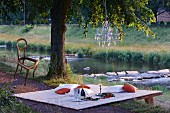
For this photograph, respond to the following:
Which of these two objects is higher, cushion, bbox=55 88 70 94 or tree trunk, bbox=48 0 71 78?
tree trunk, bbox=48 0 71 78

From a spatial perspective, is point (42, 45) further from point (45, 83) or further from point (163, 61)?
point (45, 83)

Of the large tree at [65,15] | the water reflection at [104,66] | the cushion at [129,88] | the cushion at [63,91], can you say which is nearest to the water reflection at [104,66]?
the water reflection at [104,66]

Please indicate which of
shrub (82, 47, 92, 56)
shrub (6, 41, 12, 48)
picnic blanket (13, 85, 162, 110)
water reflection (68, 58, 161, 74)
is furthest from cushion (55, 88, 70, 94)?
shrub (6, 41, 12, 48)

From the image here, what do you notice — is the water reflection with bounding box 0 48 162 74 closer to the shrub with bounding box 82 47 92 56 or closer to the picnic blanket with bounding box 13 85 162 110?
the shrub with bounding box 82 47 92 56

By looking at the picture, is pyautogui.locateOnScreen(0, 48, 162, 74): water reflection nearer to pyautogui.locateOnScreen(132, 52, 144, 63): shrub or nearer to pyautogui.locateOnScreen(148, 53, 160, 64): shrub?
pyautogui.locateOnScreen(148, 53, 160, 64): shrub

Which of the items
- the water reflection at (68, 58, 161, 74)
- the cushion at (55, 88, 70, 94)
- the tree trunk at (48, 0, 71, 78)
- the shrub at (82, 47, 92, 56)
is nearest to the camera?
the cushion at (55, 88, 70, 94)

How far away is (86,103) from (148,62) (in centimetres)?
2243

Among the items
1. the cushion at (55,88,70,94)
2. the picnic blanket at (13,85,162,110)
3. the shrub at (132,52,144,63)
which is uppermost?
the cushion at (55,88,70,94)

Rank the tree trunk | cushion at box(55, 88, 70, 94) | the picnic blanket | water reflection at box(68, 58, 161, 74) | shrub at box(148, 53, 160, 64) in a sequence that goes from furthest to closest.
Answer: shrub at box(148, 53, 160, 64) → water reflection at box(68, 58, 161, 74) → the tree trunk → cushion at box(55, 88, 70, 94) → the picnic blanket

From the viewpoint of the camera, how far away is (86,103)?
9.94m

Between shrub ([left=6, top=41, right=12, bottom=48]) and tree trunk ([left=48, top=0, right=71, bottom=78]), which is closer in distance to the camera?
tree trunk ([left=48, top=0, right=71, bottom=78])

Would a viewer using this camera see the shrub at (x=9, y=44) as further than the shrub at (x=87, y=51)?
Yes

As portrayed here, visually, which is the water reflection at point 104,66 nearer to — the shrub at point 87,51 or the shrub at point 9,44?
the shrub at point 87,51

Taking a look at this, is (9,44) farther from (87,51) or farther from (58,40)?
(58,40)
